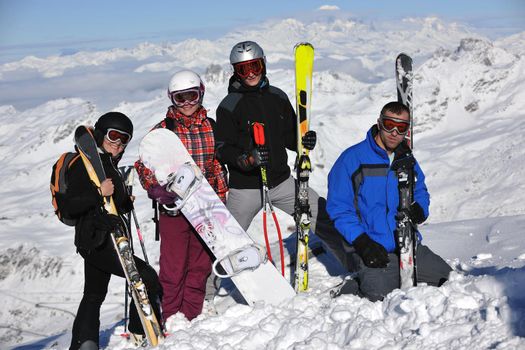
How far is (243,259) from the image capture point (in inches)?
241

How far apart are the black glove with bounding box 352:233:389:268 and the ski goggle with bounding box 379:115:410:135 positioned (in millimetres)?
1152

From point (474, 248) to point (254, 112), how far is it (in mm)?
3879

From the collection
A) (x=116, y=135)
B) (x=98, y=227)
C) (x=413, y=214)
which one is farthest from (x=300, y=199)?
(x=98, y=227)

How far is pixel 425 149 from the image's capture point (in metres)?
178

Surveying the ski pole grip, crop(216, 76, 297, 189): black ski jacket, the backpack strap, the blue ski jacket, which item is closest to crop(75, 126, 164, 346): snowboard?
the backpack strap

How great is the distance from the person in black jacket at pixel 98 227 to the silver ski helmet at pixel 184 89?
69 centimetres

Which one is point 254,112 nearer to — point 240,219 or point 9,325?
point 240,219

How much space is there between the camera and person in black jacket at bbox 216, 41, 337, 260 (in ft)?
20.2

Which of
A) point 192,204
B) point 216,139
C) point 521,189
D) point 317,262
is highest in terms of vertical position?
point 216,139

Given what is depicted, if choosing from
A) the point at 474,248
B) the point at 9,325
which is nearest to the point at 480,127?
the point at 9,325

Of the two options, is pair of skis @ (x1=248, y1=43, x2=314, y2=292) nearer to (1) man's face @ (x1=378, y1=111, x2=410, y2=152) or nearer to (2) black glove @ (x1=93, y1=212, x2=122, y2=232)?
(1) man's face @ (x1=378, y1=111, x2=410, y2=152)

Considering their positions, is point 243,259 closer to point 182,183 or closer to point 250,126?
point 182,183

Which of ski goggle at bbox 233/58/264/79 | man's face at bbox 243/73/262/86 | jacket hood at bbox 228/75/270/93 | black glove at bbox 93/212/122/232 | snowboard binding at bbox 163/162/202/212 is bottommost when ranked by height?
black glove at bbox 93/212/122/232

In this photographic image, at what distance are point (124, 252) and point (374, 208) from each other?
8.74 feet
